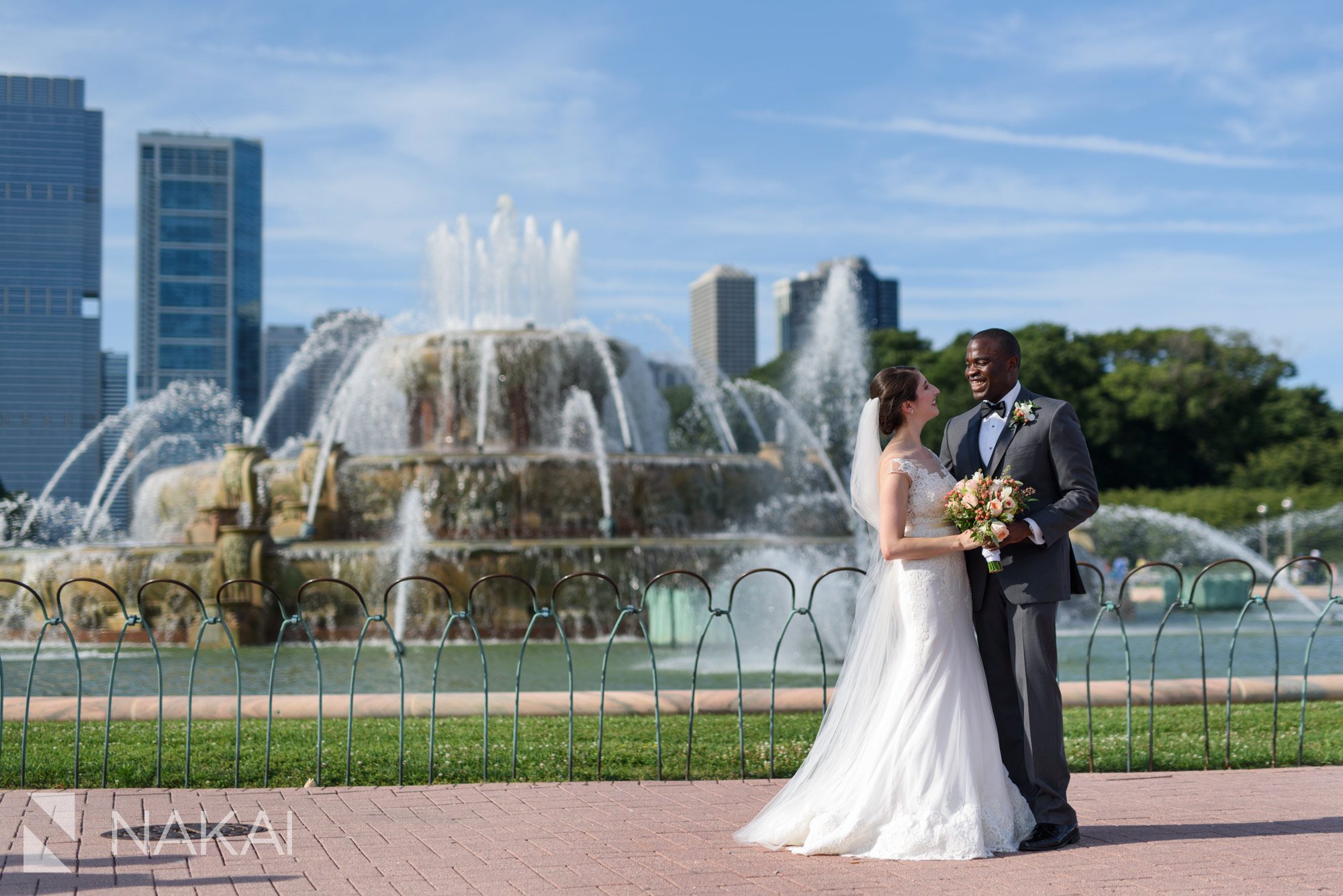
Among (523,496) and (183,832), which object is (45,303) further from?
(183,832)

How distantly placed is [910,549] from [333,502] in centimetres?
1701

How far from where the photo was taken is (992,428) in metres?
6.13

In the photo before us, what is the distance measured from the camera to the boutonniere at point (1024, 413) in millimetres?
5820

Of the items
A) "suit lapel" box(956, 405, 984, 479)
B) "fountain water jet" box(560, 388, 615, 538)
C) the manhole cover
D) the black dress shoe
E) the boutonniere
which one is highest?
"fountain water jet" box(560, 388, 615, 538)

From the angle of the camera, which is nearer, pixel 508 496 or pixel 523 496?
pixel 508 496

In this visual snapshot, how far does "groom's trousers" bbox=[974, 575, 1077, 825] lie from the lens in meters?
5.75

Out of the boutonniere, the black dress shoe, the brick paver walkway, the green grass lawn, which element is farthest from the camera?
the green grass lawn

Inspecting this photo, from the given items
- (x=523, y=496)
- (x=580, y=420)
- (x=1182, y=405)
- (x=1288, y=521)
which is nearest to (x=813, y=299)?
(x=1182, y=405)

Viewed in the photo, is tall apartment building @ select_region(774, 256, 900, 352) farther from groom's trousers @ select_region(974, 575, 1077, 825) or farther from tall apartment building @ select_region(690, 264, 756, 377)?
groom's trousers @ select_region(974, 575, 1077, 825)

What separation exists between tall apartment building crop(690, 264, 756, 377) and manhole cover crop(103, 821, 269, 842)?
151107mm

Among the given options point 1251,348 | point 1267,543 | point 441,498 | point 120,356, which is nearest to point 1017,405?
point 441,498

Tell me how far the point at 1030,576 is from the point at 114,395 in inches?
6984

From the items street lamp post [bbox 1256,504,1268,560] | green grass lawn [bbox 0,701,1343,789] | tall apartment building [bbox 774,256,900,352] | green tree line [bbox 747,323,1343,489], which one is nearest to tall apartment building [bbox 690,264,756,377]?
tall apartment building [bbox 774,256,900,352]

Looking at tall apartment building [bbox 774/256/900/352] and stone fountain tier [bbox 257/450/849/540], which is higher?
tall apartment building [bbox 774/256/900/352]
